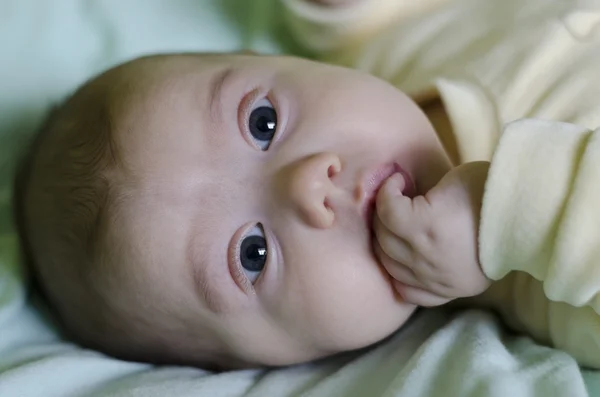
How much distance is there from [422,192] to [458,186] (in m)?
0.09

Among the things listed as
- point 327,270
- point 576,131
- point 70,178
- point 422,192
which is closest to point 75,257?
point 70,178

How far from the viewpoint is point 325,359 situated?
1.15 m

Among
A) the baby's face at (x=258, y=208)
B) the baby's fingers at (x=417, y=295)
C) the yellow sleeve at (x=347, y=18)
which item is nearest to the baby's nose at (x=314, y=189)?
the baby's face at (x=258, y=208)

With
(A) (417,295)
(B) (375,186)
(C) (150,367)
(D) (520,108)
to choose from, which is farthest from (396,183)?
(C) (150,367)

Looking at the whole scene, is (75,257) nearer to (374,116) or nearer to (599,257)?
(374,116)

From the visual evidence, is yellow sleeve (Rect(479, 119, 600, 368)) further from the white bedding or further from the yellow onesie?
the white bedding

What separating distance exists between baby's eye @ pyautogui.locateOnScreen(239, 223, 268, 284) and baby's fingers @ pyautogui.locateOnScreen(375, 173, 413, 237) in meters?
0.16

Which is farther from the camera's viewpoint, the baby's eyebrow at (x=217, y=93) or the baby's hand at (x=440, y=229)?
the baby's eyebrow at (x=217, y=93)

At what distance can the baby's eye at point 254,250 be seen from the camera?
3.36 feet

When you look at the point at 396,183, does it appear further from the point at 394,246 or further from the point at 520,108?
the point at 520,108

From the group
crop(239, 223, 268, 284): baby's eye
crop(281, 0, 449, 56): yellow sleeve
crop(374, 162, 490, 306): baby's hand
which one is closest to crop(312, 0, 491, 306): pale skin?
crop(374, 162, 490, 306): baby's hand

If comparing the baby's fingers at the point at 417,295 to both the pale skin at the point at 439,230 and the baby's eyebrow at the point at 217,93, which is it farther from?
the baby's eyebrow at the point at 217,93

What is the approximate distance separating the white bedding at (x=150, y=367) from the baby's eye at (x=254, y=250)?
0.17 meters

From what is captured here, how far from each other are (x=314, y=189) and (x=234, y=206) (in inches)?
4.5
